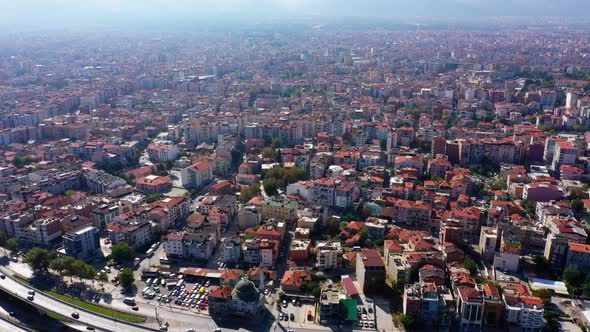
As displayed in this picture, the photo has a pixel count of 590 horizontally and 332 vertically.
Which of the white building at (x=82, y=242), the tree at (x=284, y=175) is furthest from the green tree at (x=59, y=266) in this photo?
the tree at (x=284, y=175)

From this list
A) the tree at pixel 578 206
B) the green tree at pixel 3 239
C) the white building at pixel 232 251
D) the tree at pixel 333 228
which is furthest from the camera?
the tree at pixel 578 206

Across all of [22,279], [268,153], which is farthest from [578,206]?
[22,279]

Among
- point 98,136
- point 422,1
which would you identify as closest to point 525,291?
point 98,136

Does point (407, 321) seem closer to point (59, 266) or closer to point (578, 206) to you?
point (59, 266)

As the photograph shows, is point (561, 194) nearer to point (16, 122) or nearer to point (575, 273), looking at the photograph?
point (575, 273)

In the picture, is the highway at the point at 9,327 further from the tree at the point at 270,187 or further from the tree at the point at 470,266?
the tree at the point at 470,266

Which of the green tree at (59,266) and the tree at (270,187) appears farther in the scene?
the tree at (270,187)

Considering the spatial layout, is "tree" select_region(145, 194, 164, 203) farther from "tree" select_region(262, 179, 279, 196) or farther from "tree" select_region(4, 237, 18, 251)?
"tree" select_region(4, 237, 18, 251)
